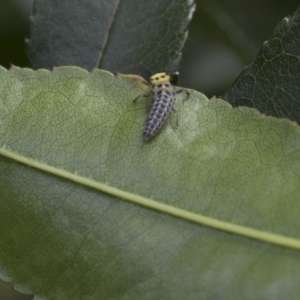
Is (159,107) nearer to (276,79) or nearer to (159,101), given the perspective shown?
(159,101)

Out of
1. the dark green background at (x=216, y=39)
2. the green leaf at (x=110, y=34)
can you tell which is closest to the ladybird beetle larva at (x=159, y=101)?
the green leaf at (x=110, y=34)

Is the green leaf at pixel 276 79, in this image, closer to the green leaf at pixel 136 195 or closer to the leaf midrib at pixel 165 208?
the green leaf at pixel 136 195

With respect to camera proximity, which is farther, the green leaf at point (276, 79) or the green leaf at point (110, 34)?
the green leaf at point (110, 34)

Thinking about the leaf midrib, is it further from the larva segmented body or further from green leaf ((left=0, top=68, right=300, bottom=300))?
the larva segmented body

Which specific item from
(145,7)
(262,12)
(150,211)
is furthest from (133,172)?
(262,12)

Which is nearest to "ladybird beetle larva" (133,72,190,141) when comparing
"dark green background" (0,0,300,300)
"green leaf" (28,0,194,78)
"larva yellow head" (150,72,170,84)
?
"larva yellow head" (150,72,170,84)

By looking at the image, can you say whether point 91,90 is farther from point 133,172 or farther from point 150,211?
point 150,211
